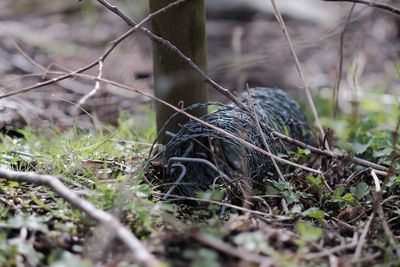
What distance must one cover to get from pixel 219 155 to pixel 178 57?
1.44 ft

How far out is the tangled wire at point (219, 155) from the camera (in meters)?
2.21

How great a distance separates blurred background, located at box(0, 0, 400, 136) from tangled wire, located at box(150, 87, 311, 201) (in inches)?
38.5

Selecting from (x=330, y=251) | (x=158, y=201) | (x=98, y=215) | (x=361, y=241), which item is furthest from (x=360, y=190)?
(x=98, y=215)

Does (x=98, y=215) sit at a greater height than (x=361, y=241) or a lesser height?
greater

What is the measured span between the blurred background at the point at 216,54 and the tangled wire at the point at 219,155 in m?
0.98

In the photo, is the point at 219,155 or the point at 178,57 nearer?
the point at 219,155

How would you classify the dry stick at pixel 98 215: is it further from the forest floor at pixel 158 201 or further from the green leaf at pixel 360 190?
the green leaf at pixel 360 190

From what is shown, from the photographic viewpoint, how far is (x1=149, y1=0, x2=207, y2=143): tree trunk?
250cm

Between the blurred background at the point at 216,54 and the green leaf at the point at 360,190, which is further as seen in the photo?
the blurred background at the point at 216,54

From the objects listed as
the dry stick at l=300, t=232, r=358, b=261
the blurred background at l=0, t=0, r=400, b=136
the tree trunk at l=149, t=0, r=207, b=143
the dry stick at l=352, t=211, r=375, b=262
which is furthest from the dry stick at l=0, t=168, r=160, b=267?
the blurred background at l=0, t=0, r=400, b=136

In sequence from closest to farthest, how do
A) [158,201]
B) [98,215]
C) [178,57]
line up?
[98,215], [158,201], [178,57]

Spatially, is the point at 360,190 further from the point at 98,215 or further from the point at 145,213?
the point at 98,215

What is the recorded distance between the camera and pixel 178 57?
251 centimetres

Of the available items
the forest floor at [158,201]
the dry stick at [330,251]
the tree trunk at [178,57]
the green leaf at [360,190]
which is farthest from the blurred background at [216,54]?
the dry stick at [330,251]
